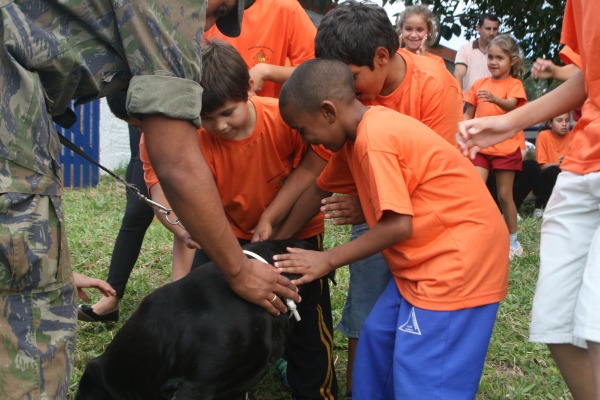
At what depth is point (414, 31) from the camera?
21.3 feet

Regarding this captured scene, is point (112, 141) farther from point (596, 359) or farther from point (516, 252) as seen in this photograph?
point (596, 359)

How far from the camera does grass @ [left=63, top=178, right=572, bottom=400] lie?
3.94 meters

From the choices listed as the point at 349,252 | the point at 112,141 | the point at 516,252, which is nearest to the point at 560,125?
the point at 516,252

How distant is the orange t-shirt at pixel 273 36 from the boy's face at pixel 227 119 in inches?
25.7

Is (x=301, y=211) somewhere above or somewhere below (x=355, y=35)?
below

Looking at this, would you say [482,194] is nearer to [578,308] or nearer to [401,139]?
[401,139]

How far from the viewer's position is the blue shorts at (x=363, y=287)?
349cm

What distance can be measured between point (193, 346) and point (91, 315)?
2.02 meters

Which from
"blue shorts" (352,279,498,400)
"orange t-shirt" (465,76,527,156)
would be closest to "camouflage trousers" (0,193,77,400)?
"blue shorts" (352,279,498,400)

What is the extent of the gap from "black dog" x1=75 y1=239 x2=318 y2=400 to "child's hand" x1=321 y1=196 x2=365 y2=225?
57cm

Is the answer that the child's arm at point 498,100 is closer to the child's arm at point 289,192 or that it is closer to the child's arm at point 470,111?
the child's arm at point 470,111

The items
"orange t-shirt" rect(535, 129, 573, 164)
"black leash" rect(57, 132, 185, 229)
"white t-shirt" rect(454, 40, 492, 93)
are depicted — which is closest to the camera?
"black leash" rect(57, 132, 185, 229)

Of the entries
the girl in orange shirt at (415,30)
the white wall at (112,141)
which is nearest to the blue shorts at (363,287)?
the girl in orange shirt at (415,30)

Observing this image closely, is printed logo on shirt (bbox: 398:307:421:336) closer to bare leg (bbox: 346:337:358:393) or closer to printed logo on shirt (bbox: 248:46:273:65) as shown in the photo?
bare leg (bbox: 346:337:358:393)
